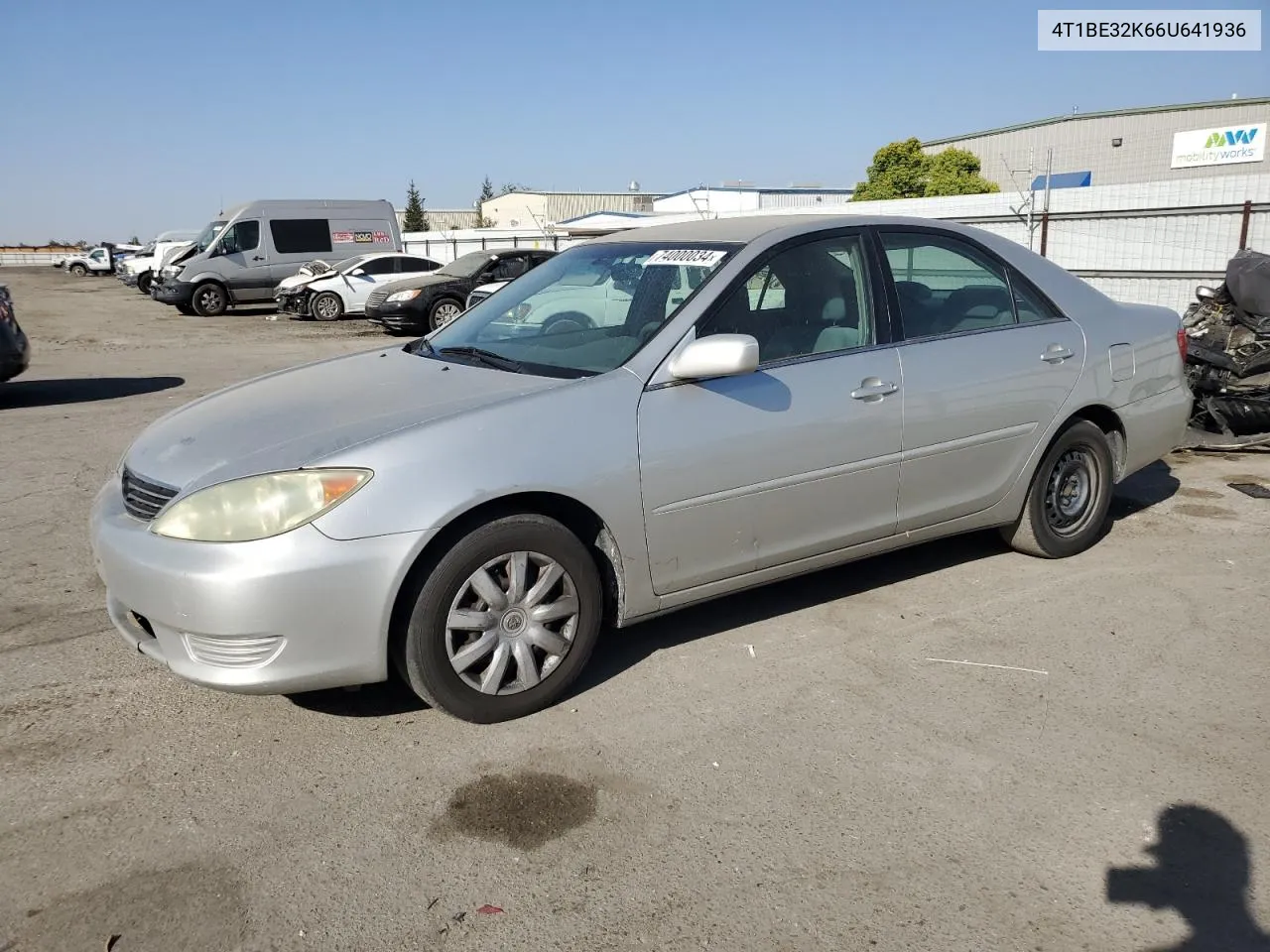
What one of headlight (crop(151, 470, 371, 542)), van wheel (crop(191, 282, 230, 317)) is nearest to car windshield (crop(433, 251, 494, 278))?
van wheel (crop(191, 282, 230, 317))

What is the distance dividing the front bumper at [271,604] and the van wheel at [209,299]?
73.5 ft

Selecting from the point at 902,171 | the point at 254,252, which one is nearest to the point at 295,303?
the point at 254,252

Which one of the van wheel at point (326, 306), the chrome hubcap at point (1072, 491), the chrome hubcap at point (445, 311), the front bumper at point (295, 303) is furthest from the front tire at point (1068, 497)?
the front bumper at point (295, 303)

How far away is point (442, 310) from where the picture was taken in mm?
18469

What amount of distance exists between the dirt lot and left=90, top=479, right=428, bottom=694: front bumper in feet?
1.05

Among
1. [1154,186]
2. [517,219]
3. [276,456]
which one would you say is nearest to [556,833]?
[276,456]

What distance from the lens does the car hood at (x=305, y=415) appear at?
3.30 meters

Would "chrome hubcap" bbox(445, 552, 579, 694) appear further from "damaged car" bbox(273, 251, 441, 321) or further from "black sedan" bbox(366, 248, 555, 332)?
"damaged car" bbox(273, 251, 441, 321)

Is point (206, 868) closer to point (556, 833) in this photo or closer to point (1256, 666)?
point (556, 833)

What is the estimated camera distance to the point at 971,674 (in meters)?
3.87

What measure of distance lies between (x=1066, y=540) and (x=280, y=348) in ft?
45.1

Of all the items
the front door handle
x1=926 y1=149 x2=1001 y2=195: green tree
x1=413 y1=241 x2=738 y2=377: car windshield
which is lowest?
the front door handle

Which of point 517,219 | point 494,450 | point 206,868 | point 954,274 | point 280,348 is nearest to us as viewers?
point 206,868

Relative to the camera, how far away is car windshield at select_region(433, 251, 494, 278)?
19.2m
